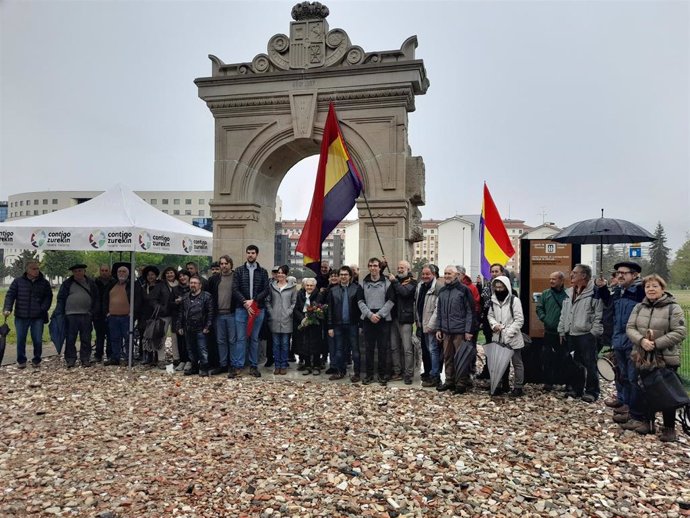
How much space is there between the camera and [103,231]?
7.49 m

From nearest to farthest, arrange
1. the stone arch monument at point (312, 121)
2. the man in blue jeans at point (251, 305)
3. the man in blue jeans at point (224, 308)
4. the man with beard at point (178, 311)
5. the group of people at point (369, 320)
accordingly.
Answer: the group of people at point (369, 320)
the man in blue jeans at point (251, 305)
the man in blue jeans at point (224, 308)
the man with beard at point (178, 311)
the stone arch monument at point (312, 121)

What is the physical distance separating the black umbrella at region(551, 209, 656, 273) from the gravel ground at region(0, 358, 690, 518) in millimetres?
2214

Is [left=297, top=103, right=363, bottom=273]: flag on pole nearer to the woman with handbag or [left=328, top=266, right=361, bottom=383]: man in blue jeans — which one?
[left=328, top=266, right=361, bottom=383]: man in blue jeans

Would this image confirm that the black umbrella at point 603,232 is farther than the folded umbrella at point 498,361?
Yes

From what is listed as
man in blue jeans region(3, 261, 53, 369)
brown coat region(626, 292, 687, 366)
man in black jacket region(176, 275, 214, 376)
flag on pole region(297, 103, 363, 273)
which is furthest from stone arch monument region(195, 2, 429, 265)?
brown coat region(626, 292, 687, 366)

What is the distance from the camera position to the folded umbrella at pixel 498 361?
20.5ft

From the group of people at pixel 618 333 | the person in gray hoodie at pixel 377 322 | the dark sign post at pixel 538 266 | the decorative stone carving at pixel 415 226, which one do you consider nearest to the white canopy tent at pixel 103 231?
the person in gray hoodie at pixel 377 322

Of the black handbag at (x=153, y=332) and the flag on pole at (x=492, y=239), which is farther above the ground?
the flag on pole at (x=492, y=239)

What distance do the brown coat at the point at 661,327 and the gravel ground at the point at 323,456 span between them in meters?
0.88

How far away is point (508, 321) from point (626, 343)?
4.53 feet

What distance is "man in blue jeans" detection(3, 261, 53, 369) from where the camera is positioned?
313 inches

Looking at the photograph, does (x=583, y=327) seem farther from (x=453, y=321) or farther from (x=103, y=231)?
(x=103, y=231)

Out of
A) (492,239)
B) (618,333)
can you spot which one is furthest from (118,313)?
(618,333)

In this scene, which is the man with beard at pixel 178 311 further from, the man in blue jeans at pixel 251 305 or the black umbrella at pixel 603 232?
the black umbrella at pixel 603 232
